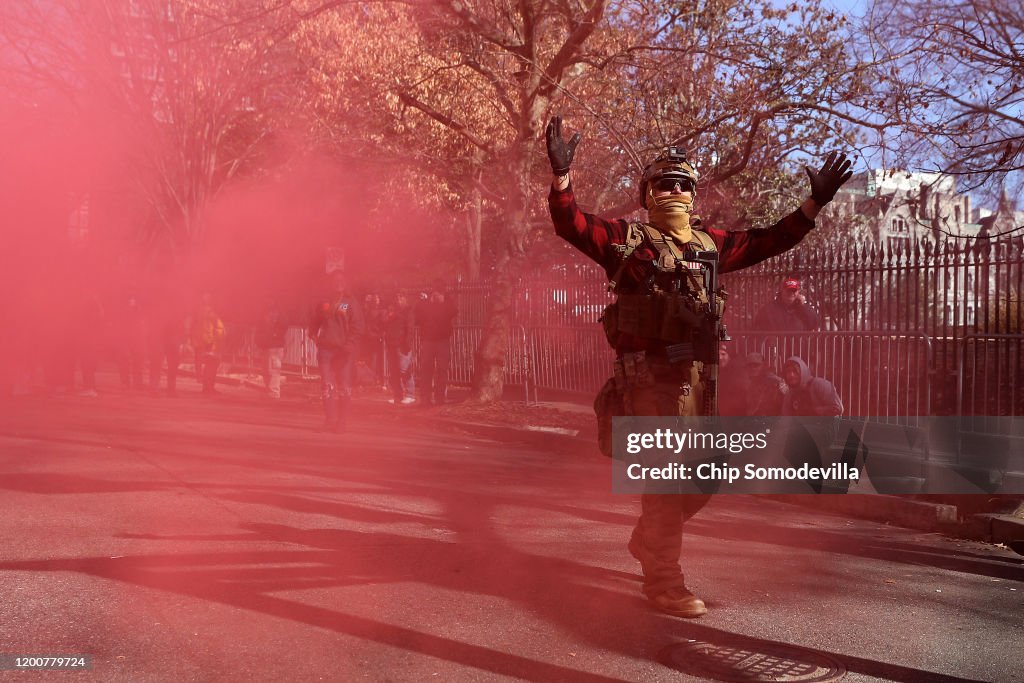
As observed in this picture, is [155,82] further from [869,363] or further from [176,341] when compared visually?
[869,363]

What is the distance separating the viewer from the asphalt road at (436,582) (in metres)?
3.92

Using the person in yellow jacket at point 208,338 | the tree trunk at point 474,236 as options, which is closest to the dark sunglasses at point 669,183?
the person in yellow jacket at point 208,338

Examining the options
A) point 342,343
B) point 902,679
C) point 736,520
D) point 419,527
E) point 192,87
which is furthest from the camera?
point 192,87

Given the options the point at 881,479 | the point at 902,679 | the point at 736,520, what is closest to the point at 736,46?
the point at 881,479

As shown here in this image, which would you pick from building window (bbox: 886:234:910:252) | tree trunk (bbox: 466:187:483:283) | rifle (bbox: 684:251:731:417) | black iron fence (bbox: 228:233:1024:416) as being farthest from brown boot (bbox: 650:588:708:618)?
tree trunk (bbox: 466:187:483:283)

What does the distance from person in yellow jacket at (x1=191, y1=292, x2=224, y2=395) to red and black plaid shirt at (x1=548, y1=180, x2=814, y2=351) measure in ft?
40.8

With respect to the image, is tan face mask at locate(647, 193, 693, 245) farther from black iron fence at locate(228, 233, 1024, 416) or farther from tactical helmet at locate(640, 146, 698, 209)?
black iron fence at locate(228, 233, 1024, 416)

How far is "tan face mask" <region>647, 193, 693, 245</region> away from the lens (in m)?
4.76

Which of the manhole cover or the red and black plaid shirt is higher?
the red and black plaid shirt

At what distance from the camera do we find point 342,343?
1129 centimetres

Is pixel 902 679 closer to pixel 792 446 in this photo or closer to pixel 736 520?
pixel 736 520

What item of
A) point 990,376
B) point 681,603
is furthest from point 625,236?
point 990,376

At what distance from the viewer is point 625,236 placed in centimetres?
474

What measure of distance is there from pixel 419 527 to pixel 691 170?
269 cm
